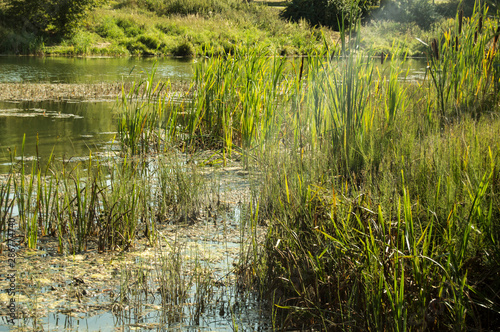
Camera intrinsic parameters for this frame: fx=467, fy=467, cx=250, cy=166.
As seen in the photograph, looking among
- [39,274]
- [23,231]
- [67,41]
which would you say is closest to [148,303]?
[39,274]

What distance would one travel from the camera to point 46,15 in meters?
21.1

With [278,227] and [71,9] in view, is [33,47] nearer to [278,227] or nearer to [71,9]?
[71,9]

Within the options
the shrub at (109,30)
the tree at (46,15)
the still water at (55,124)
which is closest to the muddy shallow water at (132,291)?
the still water at (55,124)

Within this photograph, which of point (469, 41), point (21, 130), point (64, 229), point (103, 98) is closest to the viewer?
point (64, 229)

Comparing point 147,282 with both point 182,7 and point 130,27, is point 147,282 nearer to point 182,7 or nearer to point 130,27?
point 130,27

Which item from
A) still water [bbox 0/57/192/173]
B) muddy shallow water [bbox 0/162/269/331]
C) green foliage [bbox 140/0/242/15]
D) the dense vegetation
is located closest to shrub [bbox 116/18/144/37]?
the dense vegetation

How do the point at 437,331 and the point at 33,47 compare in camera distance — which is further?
the point at 33,47

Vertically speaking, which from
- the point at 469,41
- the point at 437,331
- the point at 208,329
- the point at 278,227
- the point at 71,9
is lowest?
the point at 208,329

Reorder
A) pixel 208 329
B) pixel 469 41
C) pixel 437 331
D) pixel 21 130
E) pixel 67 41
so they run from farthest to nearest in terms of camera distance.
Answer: pixel 67 41 → pixel 21 130 → pixel 469 41 → pixel 208 329 → pixel 437 331

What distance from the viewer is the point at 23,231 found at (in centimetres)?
285

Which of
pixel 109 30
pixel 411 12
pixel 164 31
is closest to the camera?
pixel 109 30

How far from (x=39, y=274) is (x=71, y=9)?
21.9m

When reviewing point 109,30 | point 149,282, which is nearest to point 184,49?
point 109,30

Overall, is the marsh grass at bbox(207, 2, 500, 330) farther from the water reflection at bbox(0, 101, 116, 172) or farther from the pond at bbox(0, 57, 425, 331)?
the water reflection at bbox(0, 101, 116, 172)
